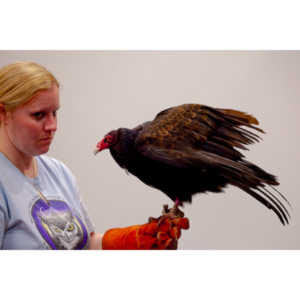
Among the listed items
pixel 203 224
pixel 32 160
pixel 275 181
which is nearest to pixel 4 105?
pixel 32 160

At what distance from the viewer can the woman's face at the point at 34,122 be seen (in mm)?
1288

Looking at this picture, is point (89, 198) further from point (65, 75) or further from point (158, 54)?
point (158, 54)

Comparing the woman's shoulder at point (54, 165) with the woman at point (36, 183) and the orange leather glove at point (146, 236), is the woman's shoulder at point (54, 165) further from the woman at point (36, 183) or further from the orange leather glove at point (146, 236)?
the orange leather glove at point (146, 236)

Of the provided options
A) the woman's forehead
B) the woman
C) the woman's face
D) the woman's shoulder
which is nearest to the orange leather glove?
the woman

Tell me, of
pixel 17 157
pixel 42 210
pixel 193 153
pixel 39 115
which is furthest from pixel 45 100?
pixel 193 153

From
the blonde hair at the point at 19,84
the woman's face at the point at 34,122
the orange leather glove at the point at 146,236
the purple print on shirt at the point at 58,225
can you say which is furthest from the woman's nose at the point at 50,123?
the orange leather glove at the point at 146,236

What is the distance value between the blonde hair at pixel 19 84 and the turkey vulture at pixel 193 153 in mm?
349

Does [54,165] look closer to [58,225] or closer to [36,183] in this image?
[36,183]

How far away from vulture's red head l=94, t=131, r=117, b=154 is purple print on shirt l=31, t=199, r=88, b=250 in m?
0.27

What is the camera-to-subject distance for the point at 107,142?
1.48 meters

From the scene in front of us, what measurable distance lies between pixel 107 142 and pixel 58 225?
39cm

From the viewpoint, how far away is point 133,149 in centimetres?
145

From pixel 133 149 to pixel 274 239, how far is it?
700 mm

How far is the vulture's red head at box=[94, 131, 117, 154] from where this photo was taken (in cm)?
148
